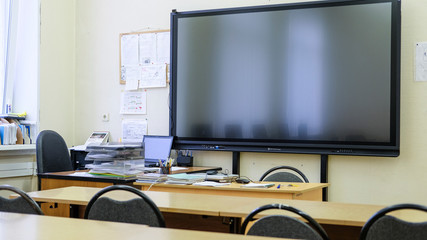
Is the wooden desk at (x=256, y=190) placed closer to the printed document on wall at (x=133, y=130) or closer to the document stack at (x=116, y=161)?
the document stack at (x=116, y=161)

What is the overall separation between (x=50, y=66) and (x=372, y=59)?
10.9 ft

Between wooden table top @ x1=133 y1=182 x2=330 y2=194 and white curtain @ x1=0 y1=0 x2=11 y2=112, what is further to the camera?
white curtain @ x1=0 y1=0 x2=11 y2=112

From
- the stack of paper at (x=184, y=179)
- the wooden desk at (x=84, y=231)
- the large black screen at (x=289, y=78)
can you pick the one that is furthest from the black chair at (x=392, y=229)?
the large black screen at (x=289, y=78)

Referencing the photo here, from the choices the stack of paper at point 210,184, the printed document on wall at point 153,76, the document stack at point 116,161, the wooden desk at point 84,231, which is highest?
the printed document on wall at point 153,76

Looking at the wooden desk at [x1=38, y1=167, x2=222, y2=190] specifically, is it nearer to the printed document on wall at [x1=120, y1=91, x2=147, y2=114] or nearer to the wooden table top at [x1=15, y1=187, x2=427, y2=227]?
the wooden table top at [x1=15, y1=187, x2=427, y2=227]

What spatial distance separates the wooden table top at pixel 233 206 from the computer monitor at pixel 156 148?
1.58 m

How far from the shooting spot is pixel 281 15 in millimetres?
4539

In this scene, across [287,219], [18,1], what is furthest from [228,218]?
[18,1]

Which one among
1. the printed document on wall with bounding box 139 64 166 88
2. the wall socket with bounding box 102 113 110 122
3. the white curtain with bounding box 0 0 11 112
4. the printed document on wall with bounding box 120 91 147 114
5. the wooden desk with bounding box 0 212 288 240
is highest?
the white curtain with bounding box 0 0 11 112

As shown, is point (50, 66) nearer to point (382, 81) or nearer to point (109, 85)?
point (109, 85)

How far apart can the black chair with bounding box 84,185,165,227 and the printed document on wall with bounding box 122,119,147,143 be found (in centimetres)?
285

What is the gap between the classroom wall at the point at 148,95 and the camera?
164 inches

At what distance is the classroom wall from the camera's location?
4168mm

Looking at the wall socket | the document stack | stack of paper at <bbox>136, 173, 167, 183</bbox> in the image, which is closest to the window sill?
the wall socket
